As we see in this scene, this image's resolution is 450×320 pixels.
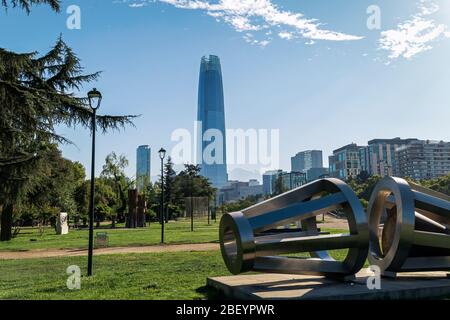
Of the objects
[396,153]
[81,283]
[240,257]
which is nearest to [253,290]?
[240,257]

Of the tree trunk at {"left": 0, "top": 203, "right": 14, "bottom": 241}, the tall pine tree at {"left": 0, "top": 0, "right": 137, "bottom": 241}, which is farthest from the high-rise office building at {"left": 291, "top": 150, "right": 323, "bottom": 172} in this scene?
the tall pine tree at {"left": 0, "top": 0, "right": 137, "bottom": 241}

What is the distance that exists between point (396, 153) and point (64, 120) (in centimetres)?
12451

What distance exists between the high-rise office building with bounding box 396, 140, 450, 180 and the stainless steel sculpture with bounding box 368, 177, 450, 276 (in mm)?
117031

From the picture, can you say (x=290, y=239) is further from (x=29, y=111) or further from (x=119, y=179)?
(x=119, y=179)

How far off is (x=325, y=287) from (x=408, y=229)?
2.13m

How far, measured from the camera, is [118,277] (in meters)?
12.2

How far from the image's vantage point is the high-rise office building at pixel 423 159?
399 ft

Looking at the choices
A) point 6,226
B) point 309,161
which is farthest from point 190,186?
point 309,161

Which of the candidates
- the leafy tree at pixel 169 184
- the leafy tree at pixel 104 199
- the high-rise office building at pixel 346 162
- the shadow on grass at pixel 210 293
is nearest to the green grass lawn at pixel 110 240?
the shadow on grass at pixel 210 293

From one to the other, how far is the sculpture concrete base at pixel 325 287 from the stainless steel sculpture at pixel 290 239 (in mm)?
365

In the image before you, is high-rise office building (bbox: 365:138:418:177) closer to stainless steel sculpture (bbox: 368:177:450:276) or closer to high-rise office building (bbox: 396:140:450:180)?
high-rise office building (bbox: 396:140:450:180)

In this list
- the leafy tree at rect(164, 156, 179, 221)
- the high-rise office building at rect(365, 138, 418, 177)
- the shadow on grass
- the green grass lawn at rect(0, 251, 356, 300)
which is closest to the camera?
the shadow on grass

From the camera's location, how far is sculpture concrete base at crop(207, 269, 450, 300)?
26.5 ft

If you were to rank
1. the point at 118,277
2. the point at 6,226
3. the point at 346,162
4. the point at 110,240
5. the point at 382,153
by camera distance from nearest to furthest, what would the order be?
the point at 118,277 < the point at 110,240 < the point at 6,226 < the point at 346,162 < the point at 382,153
